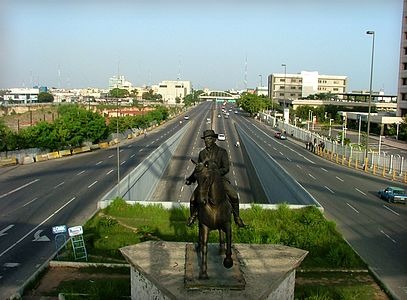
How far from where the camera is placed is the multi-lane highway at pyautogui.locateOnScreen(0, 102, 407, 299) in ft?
62.5

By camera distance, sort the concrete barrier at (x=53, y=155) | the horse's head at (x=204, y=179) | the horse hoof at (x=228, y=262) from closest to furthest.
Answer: the horse's head at (x=204, y=179) → the horse hoof at (x=228, y=262) → the concrete barrier at (x=53, y=155)

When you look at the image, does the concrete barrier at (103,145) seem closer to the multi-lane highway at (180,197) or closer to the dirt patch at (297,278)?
the multi-lane highway at (180,197)

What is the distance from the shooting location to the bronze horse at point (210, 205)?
35.0 ft

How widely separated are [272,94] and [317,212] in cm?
17149

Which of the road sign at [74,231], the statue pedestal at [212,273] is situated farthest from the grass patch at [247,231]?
the statue pedestal at [212,273]

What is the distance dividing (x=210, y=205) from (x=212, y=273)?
167 cm

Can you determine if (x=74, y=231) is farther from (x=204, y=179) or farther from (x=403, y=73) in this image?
(x=403, y=73)

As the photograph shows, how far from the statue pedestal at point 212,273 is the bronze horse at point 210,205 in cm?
40

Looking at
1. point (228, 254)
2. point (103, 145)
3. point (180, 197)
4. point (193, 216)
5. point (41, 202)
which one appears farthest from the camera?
point (103, 145)

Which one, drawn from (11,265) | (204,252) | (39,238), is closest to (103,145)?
(39,238)

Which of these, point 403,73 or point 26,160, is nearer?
point 26,160

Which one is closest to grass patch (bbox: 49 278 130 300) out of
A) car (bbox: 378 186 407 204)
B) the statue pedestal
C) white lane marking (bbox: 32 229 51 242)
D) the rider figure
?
the statue pedestal

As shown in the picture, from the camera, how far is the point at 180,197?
3438 centimetres

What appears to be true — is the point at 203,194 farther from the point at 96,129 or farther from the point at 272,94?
the point at 272,94
